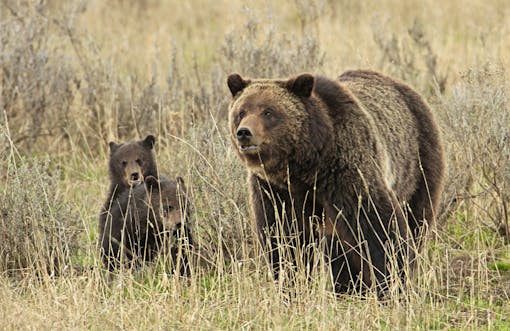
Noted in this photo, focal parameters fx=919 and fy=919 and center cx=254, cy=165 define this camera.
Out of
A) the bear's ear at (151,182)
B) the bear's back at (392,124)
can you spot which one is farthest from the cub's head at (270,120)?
the bear's ear at (151,182)

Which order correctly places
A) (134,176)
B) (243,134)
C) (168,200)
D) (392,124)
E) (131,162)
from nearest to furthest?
(243,134) → (392,124) → (168,200) → (134,176) → (131,162)

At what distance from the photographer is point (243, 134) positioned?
5.29m

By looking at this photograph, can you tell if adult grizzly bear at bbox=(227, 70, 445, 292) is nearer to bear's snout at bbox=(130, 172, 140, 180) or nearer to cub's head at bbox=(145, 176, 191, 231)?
cub's head at bbox=(145, 176, 191, 231)

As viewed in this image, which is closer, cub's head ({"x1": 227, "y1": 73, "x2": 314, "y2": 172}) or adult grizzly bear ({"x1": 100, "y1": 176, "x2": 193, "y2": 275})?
cub's head ({"x1": 227, "y1": 73, "x2": 314, "y2": 172})

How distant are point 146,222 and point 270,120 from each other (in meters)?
1.71

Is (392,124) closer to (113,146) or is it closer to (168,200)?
(168,200)

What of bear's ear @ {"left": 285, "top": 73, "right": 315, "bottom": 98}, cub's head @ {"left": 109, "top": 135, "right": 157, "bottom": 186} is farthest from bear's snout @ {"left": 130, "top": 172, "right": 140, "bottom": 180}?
bear's ear @ {"left": 285, "top": 73, "right": 315, "bottom": 98}

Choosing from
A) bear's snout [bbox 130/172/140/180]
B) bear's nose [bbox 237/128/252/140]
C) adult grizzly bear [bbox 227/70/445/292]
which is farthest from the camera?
bear's snout [bbox 130/172/140/180]

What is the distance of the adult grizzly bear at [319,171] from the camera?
18.1 ft

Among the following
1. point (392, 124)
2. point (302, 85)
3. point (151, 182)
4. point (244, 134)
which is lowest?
point (151, 182)

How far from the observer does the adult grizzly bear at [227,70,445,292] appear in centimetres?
552

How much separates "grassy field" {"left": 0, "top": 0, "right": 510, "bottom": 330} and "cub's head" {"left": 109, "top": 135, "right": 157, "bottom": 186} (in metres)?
0.26

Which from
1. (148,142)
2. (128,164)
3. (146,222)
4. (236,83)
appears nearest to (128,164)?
(128,164)

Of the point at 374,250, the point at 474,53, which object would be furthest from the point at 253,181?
the point at 474,53
